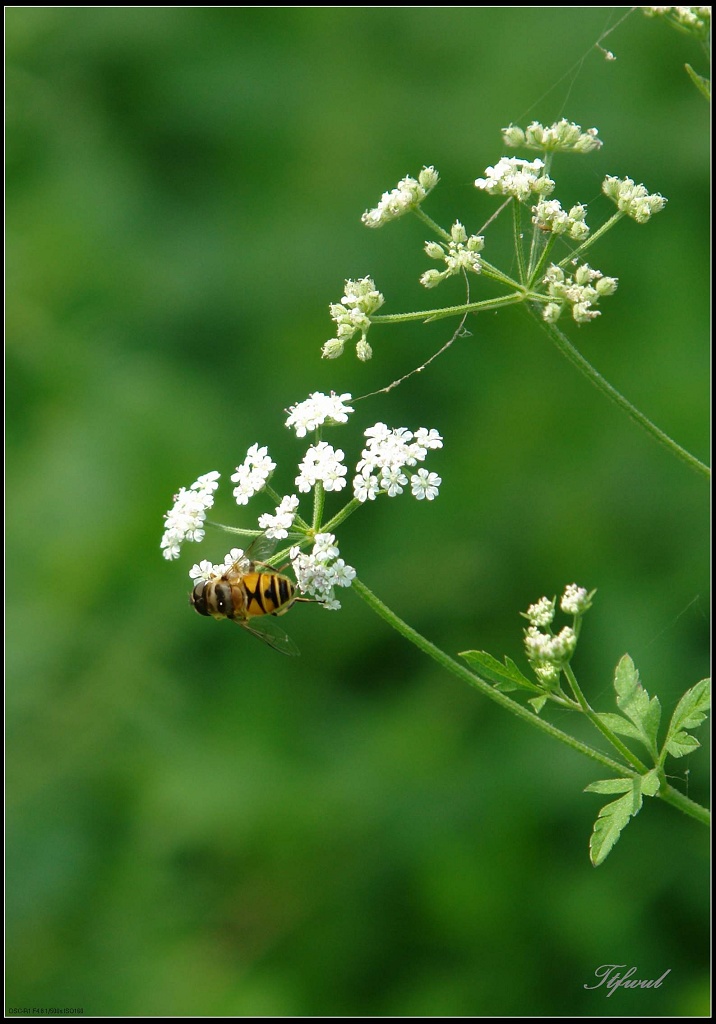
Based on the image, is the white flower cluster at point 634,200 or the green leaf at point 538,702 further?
the white flower cluster at point 634,200

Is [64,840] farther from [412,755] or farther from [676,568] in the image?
[676,568]

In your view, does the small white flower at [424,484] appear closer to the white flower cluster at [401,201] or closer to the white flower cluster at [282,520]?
the white flower cluster at [282,520]

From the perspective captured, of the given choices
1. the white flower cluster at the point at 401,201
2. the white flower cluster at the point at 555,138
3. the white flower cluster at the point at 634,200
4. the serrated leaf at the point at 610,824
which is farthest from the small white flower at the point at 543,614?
the white flower cluster at the point at 555,138

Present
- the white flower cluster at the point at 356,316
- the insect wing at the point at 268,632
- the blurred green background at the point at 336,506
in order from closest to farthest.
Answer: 1. the white flower cluster at the point at 356,316
2. the insect wing at the point at 268,632
3. the blurred green background at the point at 336,506

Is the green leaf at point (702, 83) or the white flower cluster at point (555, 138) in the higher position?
the white flower cluster at point (555, 138)

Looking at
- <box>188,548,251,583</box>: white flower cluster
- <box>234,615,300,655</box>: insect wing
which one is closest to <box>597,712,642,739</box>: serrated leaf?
<box>234,615,300,655</box>: insect wing

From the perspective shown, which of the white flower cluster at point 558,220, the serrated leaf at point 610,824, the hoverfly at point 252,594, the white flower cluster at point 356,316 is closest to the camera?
the serrated leaf at point 610,824

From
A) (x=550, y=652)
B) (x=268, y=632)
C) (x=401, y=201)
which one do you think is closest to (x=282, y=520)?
(x=268, y=632)
